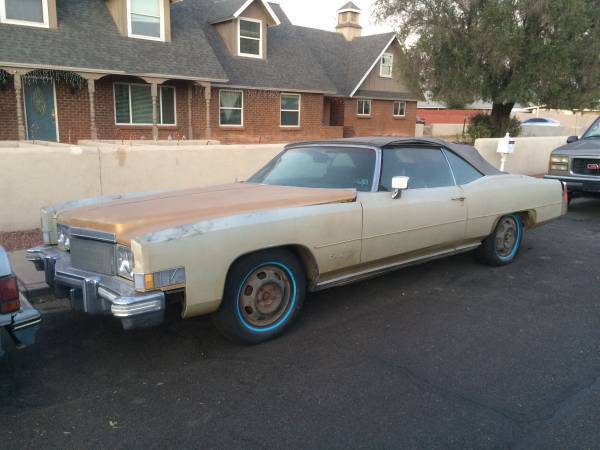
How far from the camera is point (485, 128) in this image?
1997 centimetres

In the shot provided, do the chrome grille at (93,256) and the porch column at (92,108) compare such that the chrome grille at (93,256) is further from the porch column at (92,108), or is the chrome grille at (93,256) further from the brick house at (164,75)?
the porch column at (92,108)

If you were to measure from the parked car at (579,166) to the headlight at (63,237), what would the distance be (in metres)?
8.68

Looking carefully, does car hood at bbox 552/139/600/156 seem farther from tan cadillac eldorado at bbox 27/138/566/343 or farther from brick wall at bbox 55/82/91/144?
brick wall at bbox 55/82/91/144

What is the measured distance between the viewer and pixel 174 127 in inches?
752

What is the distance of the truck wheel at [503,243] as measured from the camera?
6043mm

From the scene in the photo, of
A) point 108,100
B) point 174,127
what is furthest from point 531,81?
point 108,100

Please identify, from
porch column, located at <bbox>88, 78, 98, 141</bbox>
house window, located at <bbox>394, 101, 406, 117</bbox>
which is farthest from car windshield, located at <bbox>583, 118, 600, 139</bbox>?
house window, located at <bbox>394, 101, 406, 117</bbox>

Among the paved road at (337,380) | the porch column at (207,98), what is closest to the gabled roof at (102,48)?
the porch column at (207,98)

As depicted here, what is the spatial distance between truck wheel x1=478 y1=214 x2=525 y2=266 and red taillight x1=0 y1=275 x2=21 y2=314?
468 centimetres

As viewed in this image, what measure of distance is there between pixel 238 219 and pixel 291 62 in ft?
67.7

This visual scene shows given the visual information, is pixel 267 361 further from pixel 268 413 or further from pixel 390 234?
pixel 390 234

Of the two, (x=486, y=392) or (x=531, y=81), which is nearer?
(x=486, y=392)

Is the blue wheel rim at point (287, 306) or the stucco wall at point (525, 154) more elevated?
the stucco wall at point (525, 154)

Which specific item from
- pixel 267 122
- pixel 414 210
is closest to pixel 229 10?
pixel 267 122
